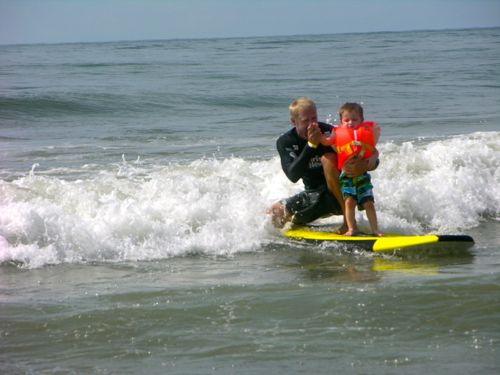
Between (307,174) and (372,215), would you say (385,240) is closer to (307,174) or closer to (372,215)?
(372,215)

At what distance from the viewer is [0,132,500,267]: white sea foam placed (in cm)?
729

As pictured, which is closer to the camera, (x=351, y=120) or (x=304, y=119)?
(x=351, y=120)

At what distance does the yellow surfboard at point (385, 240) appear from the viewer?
665 centimetres

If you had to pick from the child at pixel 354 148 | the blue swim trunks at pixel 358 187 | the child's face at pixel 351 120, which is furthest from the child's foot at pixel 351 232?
the child's face at pixel 351 120

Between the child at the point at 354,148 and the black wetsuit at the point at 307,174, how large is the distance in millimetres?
222

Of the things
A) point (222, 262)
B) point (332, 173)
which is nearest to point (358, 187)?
point (332, 173)

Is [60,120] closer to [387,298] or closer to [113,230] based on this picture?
[113,230]

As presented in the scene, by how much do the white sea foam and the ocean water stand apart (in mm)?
21

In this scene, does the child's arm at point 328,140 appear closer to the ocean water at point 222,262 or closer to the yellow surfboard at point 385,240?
the yellow surfboard at point 385,240

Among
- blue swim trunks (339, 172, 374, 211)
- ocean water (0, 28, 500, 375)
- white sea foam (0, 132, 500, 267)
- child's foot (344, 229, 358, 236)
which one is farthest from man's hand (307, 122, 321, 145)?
white sea foam (0, 132, 500, 267)

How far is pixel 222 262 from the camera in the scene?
691 centimetres

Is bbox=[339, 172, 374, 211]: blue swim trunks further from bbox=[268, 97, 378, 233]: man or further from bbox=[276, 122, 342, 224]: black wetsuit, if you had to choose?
bbox=[276, 122, 342, 224]: black wetsuit

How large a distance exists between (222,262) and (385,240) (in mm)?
1369

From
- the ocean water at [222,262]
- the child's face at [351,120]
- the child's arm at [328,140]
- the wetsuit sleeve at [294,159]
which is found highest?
the child's face at [351,120]
